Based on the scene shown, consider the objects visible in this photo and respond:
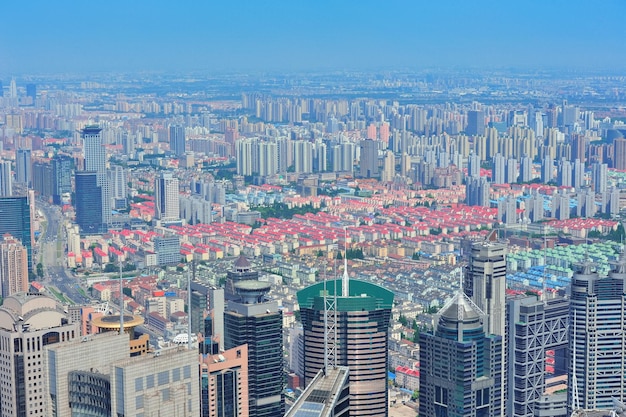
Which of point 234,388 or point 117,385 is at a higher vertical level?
point 117,385

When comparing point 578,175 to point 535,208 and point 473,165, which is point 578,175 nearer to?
point 473,165

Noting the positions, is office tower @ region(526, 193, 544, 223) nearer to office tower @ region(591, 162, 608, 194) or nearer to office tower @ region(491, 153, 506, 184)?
office tower @ region(591, 162, 608, 194)

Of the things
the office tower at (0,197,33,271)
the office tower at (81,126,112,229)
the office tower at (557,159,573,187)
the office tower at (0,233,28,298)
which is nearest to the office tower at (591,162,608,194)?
the office tower at (557,159,573,187)

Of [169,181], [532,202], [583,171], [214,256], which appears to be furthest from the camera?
[583,171]

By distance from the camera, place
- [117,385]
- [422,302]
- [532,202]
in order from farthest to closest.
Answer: [532,202] < [422,302] < [117,385]

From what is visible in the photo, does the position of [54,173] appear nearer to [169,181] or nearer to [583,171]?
[169,181]

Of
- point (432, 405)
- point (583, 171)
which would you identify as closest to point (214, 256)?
point (432, 405)

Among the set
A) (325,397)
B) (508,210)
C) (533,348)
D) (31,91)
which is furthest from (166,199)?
(325,397)
